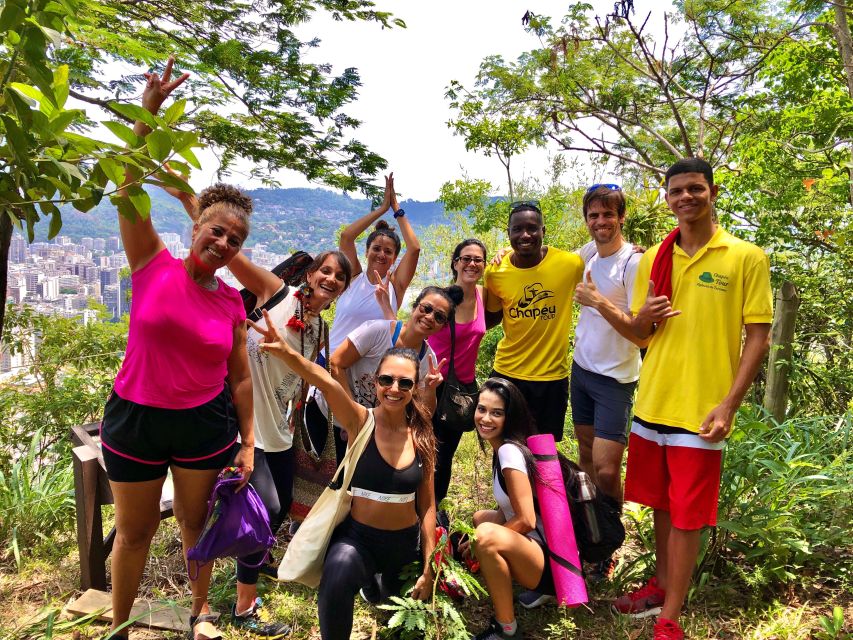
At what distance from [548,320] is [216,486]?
2026 millimetres

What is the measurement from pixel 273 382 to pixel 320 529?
777 mm

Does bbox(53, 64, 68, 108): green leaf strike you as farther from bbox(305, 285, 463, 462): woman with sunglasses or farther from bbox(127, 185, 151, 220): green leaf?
bbox(305, 285, 463, 462): woman with sunglasses

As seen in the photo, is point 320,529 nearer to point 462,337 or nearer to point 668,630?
point 462,337

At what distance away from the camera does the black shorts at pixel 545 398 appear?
10.9ft

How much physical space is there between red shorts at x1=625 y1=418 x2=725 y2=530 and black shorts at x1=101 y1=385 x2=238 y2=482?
6.46 feet

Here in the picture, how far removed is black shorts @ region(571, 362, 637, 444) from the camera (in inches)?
121

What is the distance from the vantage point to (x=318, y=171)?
5965 millimetres

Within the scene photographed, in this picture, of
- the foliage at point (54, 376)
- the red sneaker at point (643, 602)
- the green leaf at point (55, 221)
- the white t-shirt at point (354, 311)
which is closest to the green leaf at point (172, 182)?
the green leaf at point (55, 221)

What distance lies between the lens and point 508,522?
2693mm

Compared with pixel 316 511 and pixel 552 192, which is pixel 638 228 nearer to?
pixel 316 511

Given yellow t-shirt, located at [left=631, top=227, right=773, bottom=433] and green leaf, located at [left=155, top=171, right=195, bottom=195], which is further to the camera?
yellow t-shirt, located at [left=631, top=227, right=773, bottom=433]

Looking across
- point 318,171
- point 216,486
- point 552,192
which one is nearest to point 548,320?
point 216,486

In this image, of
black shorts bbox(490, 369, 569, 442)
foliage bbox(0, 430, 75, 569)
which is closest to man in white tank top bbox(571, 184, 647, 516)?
black shorts bbox(490, 369, 569, 442)

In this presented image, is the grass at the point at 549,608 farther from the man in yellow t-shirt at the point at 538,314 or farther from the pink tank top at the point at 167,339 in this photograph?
the pink tank top at the point at 167,339
